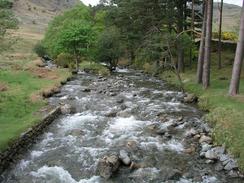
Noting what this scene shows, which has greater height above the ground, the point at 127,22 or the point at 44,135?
the point at 127,22

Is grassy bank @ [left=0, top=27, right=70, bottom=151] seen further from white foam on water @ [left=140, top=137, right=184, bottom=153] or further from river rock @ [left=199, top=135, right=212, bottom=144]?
river rock @ [left=199, top=135, right=212, bottom=144]

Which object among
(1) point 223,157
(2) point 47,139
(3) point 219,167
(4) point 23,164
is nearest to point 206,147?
(1) point 223,157

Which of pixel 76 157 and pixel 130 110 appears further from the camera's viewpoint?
pixel 130 110

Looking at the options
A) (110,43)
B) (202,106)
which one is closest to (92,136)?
(202,106)

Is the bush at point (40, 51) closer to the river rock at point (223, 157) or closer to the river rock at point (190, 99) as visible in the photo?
the river rock at point (190, 99)

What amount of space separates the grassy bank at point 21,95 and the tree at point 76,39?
7.32 meters

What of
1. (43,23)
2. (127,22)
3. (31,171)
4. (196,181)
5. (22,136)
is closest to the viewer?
(196,181)

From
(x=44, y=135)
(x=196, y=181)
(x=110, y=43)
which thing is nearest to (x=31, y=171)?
(x=44, y=135)

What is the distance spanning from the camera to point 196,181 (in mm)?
15070

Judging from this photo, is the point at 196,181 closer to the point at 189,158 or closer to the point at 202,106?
the point at 189,158

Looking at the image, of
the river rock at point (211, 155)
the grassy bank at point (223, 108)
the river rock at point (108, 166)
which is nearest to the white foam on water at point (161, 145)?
the river rock at point (211, 155)

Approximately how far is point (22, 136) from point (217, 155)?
10349 millimetres

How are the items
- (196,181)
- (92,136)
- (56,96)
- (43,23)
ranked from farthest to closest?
(43,23)
(56,96)
(92,136)
(196,181)

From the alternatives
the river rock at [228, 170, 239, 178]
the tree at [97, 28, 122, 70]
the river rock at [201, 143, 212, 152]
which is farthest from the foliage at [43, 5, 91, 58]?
the river rock at [228, 170, 239, 178]
